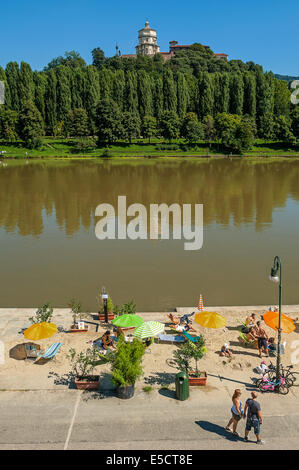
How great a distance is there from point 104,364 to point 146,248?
1174 centimetres

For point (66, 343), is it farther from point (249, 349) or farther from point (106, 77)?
point (106, 77)

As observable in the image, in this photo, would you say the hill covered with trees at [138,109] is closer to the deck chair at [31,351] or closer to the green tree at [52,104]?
the green tree at [52,104]

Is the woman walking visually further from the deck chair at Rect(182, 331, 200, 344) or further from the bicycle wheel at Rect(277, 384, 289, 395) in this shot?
the deck chair at Rect(182, 331, 200, 344)

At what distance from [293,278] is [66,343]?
38.0 feet

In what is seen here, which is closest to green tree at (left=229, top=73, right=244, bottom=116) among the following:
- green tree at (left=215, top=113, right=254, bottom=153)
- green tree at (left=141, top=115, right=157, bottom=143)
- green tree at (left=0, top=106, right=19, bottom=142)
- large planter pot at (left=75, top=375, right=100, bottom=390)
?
green tree at (left=215, top=113, right=254, bottom=153)

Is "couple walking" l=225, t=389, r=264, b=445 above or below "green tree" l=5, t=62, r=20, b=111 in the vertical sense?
below

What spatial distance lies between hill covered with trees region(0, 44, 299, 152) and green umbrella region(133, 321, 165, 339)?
69.0 m

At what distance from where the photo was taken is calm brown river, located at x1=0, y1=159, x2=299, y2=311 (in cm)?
1695

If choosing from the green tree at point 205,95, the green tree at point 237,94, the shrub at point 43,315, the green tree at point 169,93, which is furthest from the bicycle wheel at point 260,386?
the green tree at point 237,94

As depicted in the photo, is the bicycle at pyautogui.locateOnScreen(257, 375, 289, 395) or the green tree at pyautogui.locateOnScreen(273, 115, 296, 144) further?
the green tree at pyautogui.locateOnScreen(273, 115, 296, 144)
